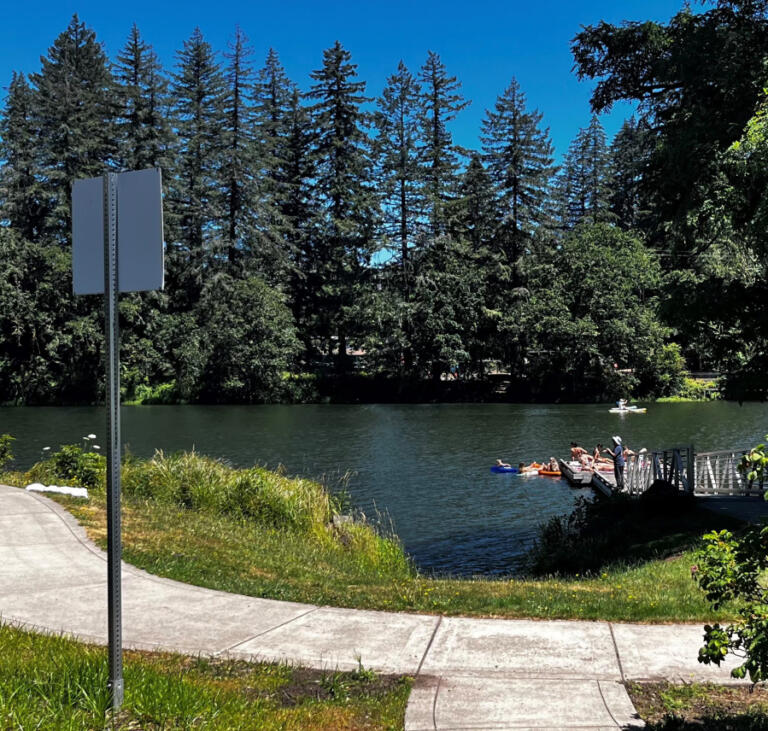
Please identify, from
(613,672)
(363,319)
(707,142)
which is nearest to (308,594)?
(613,672)

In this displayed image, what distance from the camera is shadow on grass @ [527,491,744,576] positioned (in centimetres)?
1263

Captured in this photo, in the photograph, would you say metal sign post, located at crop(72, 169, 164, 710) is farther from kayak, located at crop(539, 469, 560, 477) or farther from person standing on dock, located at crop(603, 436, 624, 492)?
kayak, located at crop(539, 469, 560, 477)

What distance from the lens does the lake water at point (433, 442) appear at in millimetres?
18594

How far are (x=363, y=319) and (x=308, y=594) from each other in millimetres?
52823

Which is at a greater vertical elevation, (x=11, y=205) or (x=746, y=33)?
(x=11, y=205)

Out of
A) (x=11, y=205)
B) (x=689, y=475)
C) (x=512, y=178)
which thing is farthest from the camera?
(x=512, y=178)

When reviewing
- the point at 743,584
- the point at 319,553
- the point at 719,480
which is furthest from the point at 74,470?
the point at 719,480

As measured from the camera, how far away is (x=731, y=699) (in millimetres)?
5172

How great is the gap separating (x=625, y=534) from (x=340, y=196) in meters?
53.2

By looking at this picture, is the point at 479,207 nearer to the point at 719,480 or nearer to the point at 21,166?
the point at 21,166

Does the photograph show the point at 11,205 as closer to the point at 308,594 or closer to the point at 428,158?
the point at 428,158

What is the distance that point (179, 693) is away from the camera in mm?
4523

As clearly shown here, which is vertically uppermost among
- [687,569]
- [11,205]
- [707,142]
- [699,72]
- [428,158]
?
[428,158]

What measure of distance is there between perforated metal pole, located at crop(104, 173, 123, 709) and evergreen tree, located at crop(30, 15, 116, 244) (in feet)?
181
